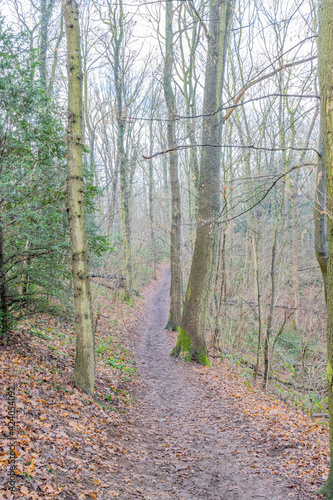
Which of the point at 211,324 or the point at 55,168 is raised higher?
the point at 55,168

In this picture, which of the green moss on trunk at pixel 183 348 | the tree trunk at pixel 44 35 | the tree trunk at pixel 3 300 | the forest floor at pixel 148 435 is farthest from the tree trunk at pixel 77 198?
the tree trunk at pixel 44 35

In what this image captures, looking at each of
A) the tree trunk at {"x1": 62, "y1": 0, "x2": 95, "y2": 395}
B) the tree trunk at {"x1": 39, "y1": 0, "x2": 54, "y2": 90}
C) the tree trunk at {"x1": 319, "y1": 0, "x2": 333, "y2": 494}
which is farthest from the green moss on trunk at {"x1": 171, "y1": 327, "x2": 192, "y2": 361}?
the tree trunk at {"x1": 39, "y1": 0, "x2": 54, "y2": 90}

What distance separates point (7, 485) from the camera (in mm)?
2787

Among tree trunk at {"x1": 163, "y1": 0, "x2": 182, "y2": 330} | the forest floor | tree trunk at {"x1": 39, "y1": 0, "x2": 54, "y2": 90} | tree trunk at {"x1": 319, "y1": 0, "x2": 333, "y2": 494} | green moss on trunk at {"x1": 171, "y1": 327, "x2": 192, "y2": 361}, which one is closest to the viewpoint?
tree trunk at {"x1": 319, "y1": 0, "x2": 333, "y2": 494}

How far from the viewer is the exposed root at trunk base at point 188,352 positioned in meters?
8.84

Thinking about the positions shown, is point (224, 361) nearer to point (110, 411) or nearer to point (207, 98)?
point (110, 411)

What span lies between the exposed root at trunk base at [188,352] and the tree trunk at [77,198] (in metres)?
3.73

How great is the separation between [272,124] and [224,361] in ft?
28.8

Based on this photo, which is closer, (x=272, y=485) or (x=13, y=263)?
(x=272, y=485)

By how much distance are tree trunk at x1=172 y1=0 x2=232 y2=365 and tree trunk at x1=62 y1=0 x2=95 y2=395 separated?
3780 millimetres

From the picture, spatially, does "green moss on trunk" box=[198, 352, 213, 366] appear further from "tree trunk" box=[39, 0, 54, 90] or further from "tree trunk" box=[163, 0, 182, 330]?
"tree trunk" box=[39, 0, 54, 90]

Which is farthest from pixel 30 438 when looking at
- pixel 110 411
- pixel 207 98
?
pixel 207 98

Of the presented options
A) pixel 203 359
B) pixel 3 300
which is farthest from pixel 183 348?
pixel 3 300

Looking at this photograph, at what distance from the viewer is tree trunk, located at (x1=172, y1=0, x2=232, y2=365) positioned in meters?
8.66
